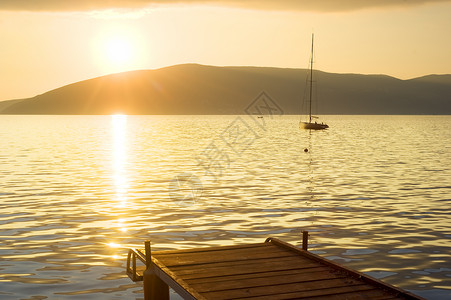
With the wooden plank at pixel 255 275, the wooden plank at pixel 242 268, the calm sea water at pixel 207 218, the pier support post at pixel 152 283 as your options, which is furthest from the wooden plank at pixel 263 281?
the calm sea water at pixel 207 218

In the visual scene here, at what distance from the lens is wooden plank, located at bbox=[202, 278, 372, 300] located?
9.73 metres

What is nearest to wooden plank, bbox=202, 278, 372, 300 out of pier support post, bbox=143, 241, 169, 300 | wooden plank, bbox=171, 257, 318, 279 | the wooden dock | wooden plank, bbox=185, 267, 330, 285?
the wooden dock

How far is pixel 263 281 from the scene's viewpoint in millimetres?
10562

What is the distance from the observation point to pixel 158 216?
22.2m

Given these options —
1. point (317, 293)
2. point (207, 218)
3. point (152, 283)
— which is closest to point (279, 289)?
point (317, 293)

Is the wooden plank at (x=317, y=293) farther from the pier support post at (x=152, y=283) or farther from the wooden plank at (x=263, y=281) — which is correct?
the pier support post at (x=152, y=283)

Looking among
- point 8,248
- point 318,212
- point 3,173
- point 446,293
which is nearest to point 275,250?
point 446,293

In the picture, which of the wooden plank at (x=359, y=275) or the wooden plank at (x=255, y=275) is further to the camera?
the wooden plank at (x=255, y=275)

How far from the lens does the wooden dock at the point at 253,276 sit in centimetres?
979

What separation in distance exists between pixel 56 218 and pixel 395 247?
12.8 meters

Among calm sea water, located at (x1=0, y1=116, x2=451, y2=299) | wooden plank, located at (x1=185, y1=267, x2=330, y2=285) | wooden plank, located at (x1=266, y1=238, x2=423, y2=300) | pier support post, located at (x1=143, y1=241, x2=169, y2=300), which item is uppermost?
wooden plank, located at (x1=266, y1=238, x2=423, y2=300)

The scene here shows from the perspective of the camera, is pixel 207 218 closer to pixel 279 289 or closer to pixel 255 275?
pixel 255 275

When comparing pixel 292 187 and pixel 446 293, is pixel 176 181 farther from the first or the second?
pixel 446 293

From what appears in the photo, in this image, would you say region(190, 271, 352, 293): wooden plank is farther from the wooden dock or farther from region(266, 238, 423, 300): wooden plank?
region(266, 238, 423, 300): wooden plank
